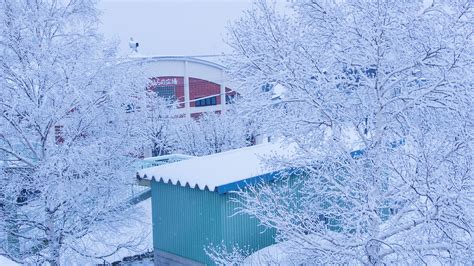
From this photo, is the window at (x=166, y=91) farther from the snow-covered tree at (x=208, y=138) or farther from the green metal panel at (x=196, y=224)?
the green metal panel at (x=196, y=224)

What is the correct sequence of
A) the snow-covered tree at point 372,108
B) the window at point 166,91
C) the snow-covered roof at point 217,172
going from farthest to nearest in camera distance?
1. the window at point 166,91
2. the snow-covered roof at point 217,172
3. the snow-covered tree at point 372,108

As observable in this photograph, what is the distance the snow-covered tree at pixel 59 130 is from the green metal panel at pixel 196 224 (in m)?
1.07

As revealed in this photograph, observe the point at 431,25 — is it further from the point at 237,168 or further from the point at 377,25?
the point at 237,168

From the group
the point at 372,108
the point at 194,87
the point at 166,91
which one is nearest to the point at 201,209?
the point at 372,108

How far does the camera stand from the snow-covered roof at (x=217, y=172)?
9.47 meters

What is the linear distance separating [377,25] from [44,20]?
21.3 ft

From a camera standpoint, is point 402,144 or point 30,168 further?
point 30,168

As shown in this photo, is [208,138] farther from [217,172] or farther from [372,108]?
[372,108]

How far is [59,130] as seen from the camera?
33.2 ft

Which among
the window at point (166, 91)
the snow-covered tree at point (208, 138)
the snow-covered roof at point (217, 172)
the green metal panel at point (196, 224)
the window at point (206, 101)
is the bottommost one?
the green metal panel at point (196, 224)

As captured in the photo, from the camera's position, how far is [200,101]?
33.8 m

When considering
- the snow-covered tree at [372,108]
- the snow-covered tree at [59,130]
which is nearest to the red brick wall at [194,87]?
the snow-covered tree at [59,130]

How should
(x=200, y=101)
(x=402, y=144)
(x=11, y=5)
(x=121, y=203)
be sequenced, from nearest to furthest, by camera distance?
(x=402, y=144) < (x=11, y=5) < (x=121, y=203) < (x=200, y=101)

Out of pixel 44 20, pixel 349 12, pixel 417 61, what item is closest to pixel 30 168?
pixel 44 20
